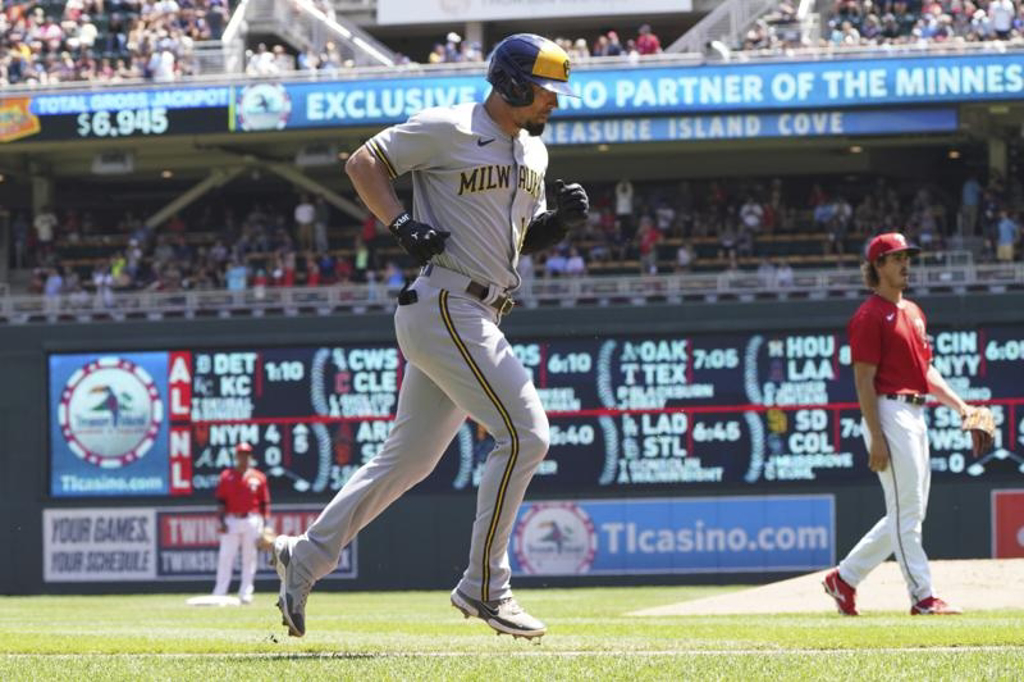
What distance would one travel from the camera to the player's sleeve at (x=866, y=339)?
1132 cm

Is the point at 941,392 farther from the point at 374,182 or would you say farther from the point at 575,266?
the point at 575,266

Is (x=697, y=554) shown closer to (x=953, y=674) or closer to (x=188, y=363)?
(x=188, y=363)

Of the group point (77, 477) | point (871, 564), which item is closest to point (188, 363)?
point (77, 477)

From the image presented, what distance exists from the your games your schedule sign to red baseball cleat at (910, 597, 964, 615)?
14.4 metres

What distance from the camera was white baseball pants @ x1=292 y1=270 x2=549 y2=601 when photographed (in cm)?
778


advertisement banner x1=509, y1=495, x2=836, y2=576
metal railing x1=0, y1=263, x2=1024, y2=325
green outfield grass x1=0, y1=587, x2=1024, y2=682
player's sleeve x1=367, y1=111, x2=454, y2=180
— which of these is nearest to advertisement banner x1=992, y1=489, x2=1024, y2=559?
advertisement banner x1=509, y1=495, x2=836, y2=576

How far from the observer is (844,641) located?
8.26 metres

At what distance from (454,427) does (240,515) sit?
1378 cm

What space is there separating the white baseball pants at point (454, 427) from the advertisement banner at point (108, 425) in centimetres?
2009

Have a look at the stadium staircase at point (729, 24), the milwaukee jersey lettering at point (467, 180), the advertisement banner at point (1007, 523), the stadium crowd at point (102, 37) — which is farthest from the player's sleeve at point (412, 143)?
the stadium crowd at point (102, 37)

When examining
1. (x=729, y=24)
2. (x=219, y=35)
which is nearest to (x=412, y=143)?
(x=729, y=24)

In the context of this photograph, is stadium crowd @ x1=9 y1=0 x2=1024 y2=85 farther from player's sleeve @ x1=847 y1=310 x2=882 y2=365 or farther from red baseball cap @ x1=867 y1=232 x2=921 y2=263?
player's sleeve @ x1=847 y1=310 x2=882 y2=365

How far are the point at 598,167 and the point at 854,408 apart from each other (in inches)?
399

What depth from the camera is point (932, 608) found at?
11227 millimetres
